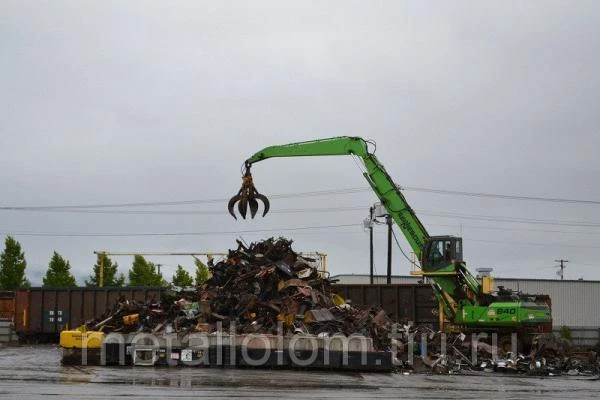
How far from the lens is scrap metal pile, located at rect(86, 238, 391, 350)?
22.0 meters

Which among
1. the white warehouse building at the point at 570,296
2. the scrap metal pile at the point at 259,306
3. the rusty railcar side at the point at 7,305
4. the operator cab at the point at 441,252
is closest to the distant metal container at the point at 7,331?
the rusty railcar side at the point at 7,305

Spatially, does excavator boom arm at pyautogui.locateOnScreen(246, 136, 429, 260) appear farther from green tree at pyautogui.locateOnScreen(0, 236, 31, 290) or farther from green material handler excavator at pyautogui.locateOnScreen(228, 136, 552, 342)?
green tree at pyautogui.locateOnScreen(0, 236, 31, 290)

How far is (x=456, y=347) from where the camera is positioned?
24.6 meters

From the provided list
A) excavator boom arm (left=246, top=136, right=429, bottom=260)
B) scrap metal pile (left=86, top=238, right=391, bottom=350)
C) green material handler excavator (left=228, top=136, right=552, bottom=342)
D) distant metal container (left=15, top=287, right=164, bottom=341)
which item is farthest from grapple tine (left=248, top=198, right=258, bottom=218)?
distant metal container (left=15, top=287, right=164, bottom=341)

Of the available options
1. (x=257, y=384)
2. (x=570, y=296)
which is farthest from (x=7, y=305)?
(x=570, y=296)

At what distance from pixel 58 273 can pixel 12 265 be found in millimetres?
3584

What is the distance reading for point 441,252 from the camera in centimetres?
2566

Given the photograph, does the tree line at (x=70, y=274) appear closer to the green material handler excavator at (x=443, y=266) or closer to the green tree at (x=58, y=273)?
the green tree at (x=58, y=273)

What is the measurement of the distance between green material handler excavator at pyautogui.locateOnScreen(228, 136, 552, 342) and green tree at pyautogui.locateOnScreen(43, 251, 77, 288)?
29330 millimetres

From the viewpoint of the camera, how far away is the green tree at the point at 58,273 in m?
52.4

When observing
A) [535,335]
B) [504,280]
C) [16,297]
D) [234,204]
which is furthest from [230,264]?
[504,280]

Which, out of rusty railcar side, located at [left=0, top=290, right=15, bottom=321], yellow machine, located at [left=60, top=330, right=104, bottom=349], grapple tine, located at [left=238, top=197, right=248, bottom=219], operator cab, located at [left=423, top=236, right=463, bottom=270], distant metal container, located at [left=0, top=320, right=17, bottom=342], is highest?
grapple tine, located at [left=238, top=197, right=248, bottom=219]

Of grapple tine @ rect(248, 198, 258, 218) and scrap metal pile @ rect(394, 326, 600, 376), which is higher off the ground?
grapple tine @ rect(248, 198, 258, 218)

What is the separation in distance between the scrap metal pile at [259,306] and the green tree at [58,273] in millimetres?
28750
